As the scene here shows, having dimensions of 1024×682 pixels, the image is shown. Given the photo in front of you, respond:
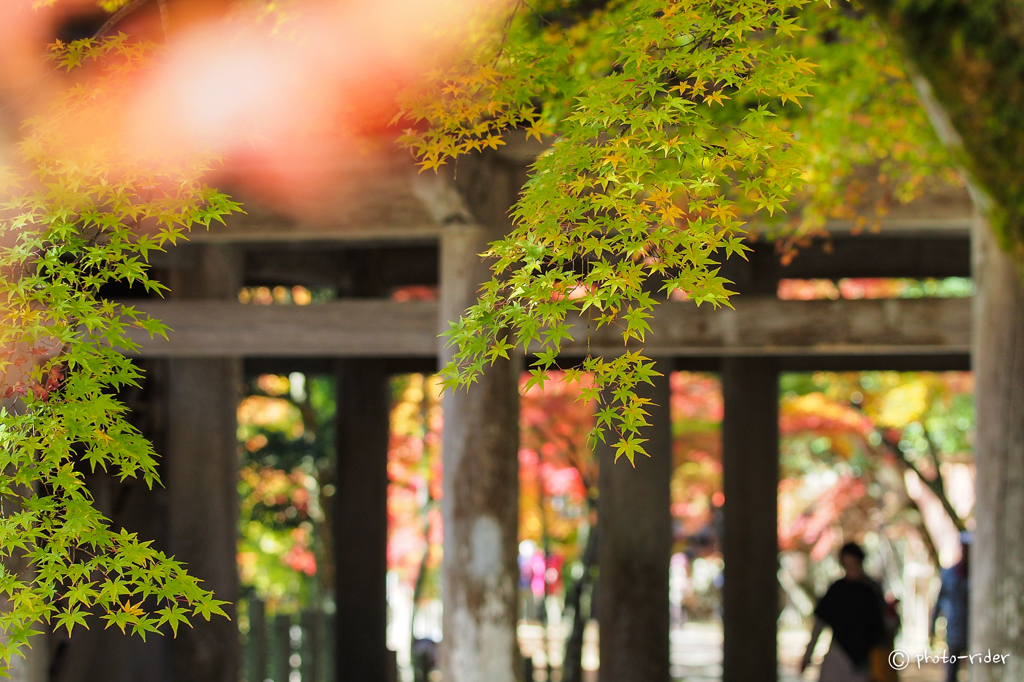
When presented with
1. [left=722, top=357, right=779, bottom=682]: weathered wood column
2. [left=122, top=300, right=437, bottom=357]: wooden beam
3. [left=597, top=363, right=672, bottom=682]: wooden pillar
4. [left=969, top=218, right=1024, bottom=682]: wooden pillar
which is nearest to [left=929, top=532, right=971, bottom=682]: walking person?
[left=722, top=357, right=779, bottom=682]: weathered wood column

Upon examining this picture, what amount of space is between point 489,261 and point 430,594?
10.8 meters

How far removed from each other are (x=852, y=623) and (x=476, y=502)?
98.8 inches

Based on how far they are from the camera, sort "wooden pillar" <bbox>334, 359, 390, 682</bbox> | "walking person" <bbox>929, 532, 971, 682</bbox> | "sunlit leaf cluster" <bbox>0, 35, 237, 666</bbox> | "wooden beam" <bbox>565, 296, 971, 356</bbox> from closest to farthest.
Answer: "sunlit leaf cluster" <bbox>0, 35, 237, 666</bbox> → "wooden beam" <bbox>565, 296, 971, 356</bbox> → "walking person" <bbox>929, 532, 971, 682</bbox> → "wooden pillar" <bbox>334, 359, 390, 682</bbox>

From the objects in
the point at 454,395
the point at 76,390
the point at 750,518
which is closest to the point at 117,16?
the point at 76,390

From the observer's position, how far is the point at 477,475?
14.4ft

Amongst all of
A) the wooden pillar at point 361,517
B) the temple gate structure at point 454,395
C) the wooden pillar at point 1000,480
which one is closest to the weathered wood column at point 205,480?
the temple gate structure at point 454,395

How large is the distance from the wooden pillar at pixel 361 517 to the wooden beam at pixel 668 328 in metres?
2.66

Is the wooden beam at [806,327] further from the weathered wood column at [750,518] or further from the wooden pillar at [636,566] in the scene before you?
the weathered wood column at [750,518]

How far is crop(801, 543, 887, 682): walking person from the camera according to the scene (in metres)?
5.40

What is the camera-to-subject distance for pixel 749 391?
278 inches

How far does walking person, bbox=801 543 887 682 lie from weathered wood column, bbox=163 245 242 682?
12.0ft

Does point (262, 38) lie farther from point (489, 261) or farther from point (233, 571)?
point (233, 571)

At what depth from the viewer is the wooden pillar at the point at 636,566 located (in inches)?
238

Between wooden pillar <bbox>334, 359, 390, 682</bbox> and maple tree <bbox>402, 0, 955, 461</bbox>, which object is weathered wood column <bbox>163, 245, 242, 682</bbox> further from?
maple tree <bbox>402, 0, 955, 461</bbox>
